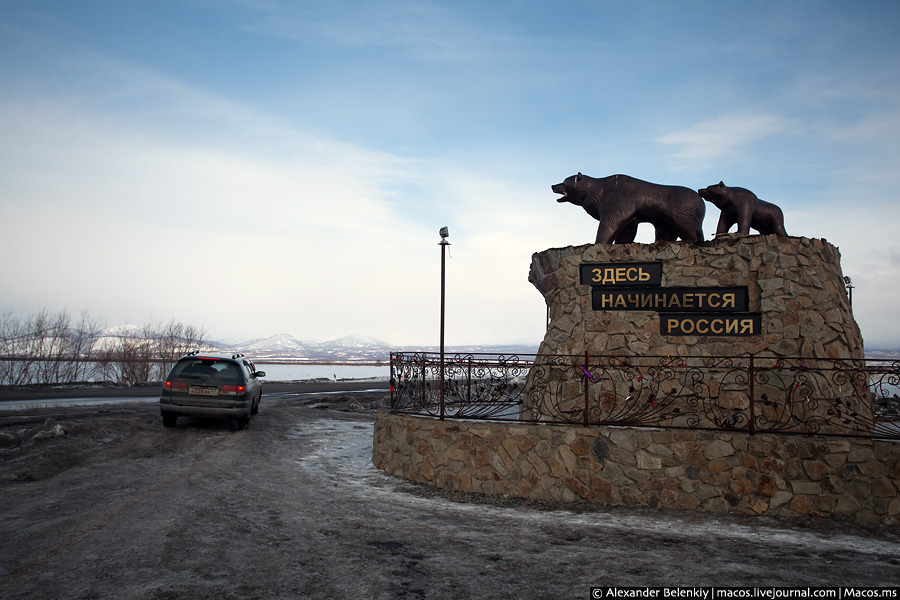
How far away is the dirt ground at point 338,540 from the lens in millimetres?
4180

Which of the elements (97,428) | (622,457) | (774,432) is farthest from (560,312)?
(97,428)

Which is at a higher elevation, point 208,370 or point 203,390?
point 208,370

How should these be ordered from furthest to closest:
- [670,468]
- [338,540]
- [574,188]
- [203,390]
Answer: [203,390]
[574,188]
[670,468]
[338,540]

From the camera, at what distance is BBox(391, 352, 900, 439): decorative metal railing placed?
7395mm

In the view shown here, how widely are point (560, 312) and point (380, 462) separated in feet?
12.0

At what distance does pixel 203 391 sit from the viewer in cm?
1104

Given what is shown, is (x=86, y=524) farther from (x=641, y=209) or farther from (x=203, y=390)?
(x=641, y=209)

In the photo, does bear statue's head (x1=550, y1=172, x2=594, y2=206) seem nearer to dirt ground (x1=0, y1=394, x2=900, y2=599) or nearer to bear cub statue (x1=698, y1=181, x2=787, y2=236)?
bear cub statue (x1=698, y1=181, x2=787, y2=236)

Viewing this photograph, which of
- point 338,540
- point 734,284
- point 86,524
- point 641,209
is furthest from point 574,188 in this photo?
point 86,524

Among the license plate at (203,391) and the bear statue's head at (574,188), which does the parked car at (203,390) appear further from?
the bear statue's head at (574,188)

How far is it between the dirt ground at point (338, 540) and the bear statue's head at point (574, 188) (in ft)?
18.8

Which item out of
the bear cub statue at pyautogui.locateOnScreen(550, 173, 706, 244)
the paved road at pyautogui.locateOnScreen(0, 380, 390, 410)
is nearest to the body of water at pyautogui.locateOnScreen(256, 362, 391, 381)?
the paved road at pyautogui.locateOnScreen(0, 380, 390, 410)

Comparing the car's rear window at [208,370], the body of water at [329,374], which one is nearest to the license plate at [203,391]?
the car's rear window at [208,370]

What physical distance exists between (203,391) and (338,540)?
22.7ft
